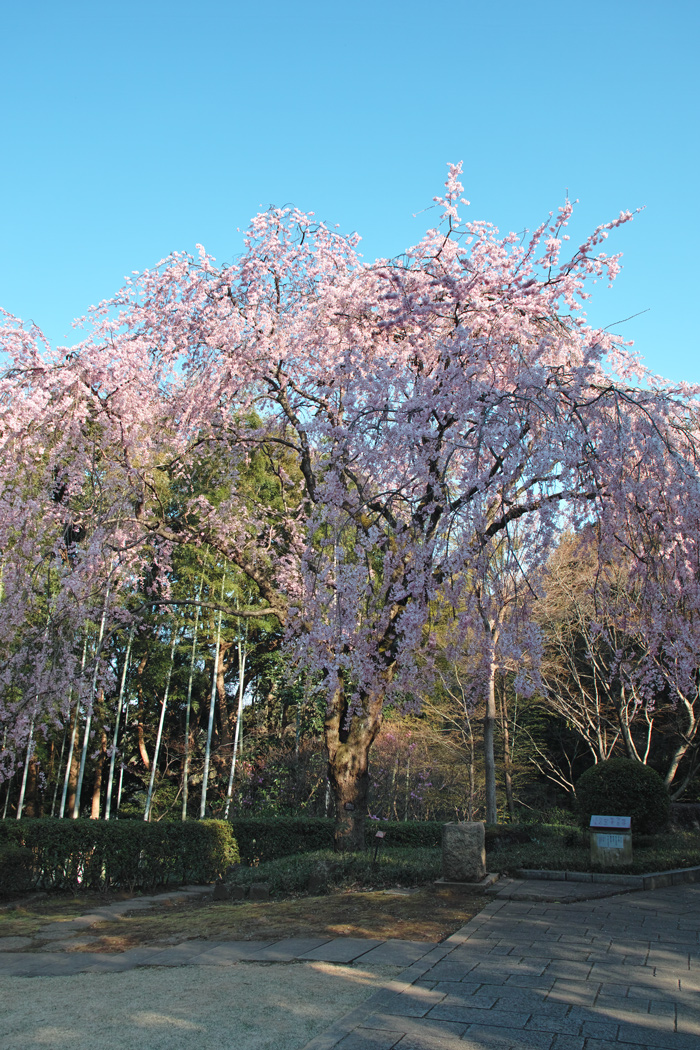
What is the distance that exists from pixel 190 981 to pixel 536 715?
18301 millimetres

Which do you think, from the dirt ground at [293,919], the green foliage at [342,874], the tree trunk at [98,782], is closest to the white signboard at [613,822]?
the green foliage at [342,874]

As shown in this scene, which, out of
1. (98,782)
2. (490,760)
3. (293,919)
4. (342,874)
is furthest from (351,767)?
(98,782)

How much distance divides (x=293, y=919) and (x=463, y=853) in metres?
2.14

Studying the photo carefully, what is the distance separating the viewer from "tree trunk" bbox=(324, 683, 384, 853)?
8.92m

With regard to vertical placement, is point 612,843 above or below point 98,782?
below

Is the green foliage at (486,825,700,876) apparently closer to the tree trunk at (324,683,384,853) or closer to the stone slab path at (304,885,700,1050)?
the tree trunk at (324,683,384,853)

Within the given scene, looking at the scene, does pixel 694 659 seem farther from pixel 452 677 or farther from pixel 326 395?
pixel 452 677

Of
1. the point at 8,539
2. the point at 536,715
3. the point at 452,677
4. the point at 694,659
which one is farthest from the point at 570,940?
the point at 536,715

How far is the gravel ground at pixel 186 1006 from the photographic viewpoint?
3.52m

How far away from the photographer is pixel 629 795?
38.1 feet

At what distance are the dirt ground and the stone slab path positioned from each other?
473mm

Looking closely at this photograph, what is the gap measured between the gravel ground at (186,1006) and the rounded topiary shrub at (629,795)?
8258 mm

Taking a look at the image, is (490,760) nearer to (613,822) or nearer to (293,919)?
(613,822)

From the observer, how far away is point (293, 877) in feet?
26.1
